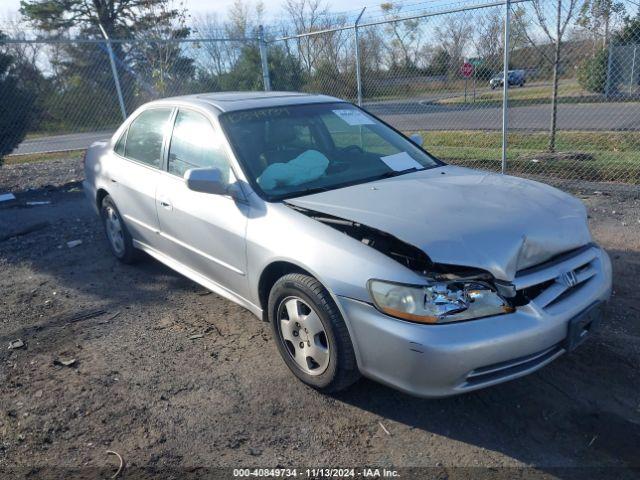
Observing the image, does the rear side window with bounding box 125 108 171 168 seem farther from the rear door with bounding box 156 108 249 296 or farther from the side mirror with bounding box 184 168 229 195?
the side mirror with bounding box 184 168 229 195

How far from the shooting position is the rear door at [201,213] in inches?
139

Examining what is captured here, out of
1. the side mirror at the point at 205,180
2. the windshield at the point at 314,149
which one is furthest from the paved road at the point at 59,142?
the side mirror at the point at 205,180

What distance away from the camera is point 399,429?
284 centimetres

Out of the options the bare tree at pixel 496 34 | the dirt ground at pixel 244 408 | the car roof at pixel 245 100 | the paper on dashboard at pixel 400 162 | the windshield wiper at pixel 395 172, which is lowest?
the dirt ground at pixel 244 408

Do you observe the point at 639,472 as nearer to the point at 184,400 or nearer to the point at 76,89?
the point at 184,400

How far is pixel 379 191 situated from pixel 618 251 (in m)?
2.93

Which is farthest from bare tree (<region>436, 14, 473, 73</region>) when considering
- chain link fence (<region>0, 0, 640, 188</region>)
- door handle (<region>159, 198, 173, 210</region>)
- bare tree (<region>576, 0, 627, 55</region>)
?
door handle (<region>159, 198, 173, 210</region>)

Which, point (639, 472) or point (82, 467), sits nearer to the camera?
point (639, 472)

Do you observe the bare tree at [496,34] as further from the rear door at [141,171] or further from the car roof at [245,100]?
the rear door at [141,171]

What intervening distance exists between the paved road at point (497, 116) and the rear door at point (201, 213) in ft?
19.0

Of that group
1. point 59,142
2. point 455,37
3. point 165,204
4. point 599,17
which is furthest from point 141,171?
point 59,142

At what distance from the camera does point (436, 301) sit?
2.59 m

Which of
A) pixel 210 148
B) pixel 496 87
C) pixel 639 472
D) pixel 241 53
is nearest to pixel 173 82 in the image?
pixel 241 53

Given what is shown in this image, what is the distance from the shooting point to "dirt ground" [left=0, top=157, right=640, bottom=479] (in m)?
2.64
